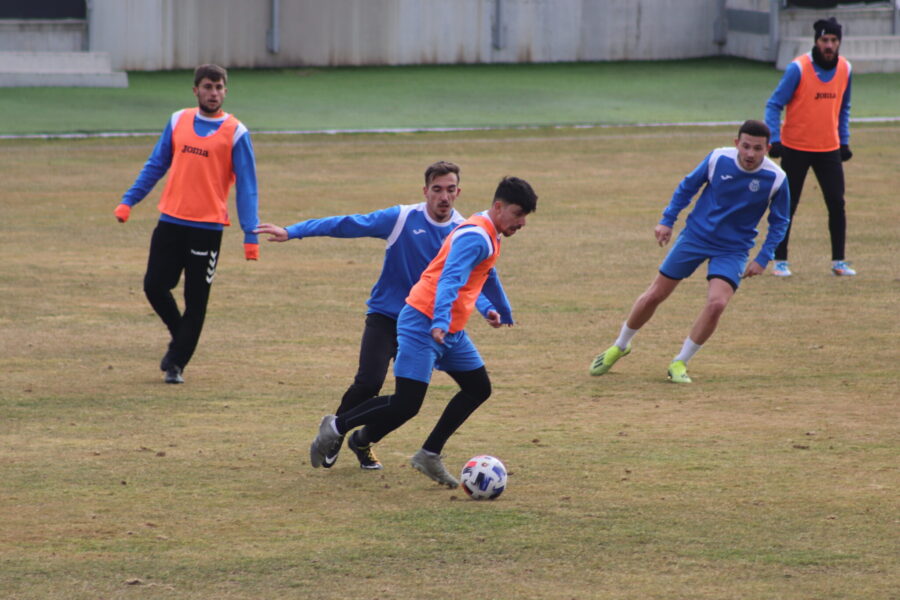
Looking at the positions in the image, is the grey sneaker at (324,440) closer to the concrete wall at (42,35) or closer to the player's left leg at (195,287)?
the player's left leg at (195,287)

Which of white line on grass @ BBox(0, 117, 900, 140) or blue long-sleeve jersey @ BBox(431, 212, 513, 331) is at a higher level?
blue long-sleeve jersey @ BBox(431, 212, 513, 331)

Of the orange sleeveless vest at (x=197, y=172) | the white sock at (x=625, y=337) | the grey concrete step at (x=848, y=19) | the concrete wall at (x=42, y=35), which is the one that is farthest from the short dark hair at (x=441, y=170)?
the grey concrete step at (x=848, y=19)

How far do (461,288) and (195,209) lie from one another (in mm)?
3677

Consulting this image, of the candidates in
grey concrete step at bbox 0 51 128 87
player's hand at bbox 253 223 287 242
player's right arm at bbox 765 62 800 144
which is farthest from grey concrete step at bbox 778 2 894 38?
player's hand at bbox 253 223 287 242

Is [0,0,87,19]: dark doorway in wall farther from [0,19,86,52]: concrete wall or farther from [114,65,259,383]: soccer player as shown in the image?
[114,65,259,383]: soccer player

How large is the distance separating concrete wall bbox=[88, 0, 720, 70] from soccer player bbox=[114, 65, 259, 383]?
21.7 m

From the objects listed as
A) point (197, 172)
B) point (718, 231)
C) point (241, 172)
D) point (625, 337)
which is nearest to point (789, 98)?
point (718, 231)

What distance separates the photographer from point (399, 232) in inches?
332

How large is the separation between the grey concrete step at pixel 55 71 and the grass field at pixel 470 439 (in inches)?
473

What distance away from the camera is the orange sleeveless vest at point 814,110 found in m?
15.5

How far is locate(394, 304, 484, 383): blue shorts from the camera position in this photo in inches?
313

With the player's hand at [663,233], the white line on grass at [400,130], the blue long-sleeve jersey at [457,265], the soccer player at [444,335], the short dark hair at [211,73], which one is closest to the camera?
the blue long-sleeve jersey at [457,265]

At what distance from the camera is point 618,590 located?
6.49 metres

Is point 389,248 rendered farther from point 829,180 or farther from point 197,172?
point 829,180
